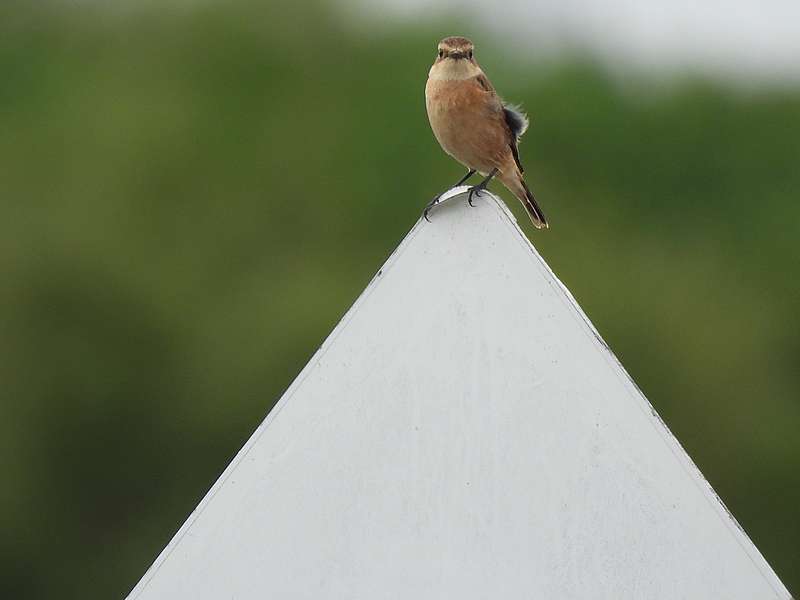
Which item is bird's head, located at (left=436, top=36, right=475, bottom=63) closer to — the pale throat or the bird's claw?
the pale throat

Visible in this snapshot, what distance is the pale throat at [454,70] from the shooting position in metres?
5.01

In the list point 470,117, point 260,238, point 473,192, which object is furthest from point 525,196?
point 260,238

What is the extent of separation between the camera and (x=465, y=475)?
109 inches

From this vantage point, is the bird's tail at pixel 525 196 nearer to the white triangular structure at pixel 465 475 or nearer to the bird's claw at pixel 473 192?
the bird's claw at pixel 473 192

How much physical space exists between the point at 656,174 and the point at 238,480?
14571 mm

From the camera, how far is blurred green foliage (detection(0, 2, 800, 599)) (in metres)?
13.8

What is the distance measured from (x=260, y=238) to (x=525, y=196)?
10992 mm

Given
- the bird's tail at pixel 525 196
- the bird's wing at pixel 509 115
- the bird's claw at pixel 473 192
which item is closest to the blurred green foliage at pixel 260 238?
the bird's tail at pixel 525 196

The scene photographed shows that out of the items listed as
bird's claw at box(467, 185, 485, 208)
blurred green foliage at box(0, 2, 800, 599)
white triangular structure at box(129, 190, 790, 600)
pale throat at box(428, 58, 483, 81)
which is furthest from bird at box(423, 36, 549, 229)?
blurred green foliage at box(0, 2, 800, 599)

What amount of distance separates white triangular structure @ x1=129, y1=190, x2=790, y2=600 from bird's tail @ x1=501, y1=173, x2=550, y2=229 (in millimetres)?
2233

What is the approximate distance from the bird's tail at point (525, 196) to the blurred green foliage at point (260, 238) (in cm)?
794

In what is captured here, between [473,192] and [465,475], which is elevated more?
[473,192]

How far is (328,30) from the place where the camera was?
18266 mm

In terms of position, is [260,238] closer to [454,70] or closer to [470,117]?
[454,70]
